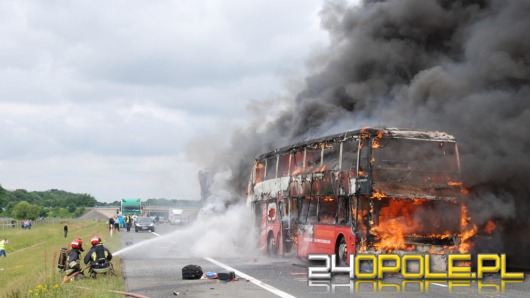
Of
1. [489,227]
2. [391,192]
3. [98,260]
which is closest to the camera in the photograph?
[98,260]

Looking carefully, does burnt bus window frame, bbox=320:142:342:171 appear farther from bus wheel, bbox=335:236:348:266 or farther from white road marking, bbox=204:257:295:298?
white road marking, bbox=204:257:295:298

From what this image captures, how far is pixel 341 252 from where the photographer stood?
17578mm

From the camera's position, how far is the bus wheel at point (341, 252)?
1722 centimetres

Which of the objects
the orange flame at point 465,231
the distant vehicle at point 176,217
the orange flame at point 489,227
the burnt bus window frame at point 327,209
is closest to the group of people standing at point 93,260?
the burnt bus window frame at point 327,209

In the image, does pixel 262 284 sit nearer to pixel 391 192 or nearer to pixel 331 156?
pixel 391 192

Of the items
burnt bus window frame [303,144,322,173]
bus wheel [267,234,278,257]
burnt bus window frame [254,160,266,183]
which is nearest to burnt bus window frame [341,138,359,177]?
burnt bus window frame [303,144,322,173]

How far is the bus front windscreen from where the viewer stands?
16.6 m

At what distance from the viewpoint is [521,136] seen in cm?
2125

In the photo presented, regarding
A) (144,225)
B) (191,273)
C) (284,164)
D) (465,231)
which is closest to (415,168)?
(465,231)

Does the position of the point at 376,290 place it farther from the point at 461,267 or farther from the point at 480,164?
the point at 480,164

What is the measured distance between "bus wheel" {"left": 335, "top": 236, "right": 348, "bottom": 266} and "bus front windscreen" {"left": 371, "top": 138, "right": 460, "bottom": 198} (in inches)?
73.2

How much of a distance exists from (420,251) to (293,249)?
18.4ft

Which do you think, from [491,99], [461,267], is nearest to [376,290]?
[461,267]

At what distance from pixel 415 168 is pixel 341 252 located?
2.79m
